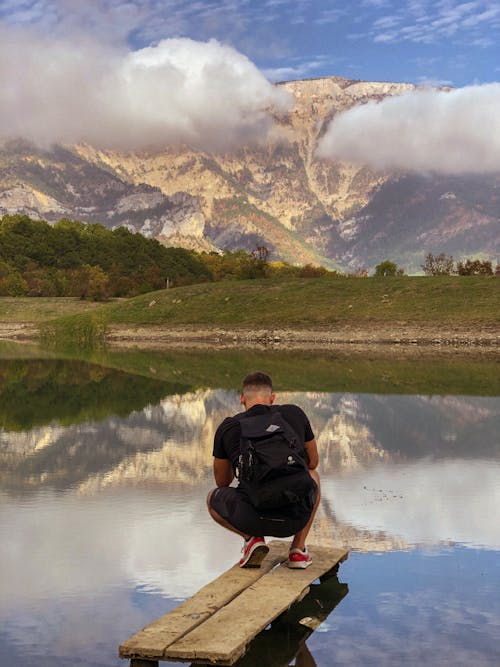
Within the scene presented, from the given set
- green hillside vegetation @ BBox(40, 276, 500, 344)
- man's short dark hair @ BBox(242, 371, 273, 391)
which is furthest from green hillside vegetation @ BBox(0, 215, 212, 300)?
man's short dark hair @ BBox(242, 371, 273, 391)

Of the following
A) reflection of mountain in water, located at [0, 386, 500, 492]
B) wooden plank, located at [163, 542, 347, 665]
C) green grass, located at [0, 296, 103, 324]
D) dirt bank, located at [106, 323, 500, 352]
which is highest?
wooden plank, located at [163, 542, 347, 665]

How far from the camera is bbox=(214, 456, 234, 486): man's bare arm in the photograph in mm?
10375

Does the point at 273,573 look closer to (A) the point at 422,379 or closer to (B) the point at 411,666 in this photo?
(B) the point at 411,666

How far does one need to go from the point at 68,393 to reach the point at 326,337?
151 ft

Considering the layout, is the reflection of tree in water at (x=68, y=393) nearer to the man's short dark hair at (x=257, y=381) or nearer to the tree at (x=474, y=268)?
the man's short dark hair at (x=257, y=381)

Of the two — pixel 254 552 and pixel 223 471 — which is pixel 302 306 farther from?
pixel 254 552

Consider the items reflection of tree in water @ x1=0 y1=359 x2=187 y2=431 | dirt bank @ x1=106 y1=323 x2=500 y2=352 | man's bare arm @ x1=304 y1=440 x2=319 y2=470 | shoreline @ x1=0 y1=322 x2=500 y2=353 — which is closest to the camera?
man's bare arm @ x1=304 y1=440 x2=319 y2=470

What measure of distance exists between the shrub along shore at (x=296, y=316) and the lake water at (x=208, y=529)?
4547 centimetres

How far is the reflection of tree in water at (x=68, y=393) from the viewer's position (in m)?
27.2

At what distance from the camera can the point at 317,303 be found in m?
86.5

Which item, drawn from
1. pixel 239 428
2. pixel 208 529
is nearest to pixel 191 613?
pixel 239 428

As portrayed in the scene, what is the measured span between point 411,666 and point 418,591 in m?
2.02

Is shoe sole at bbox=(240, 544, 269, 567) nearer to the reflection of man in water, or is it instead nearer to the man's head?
the reflection of man in water

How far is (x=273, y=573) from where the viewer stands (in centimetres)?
988
